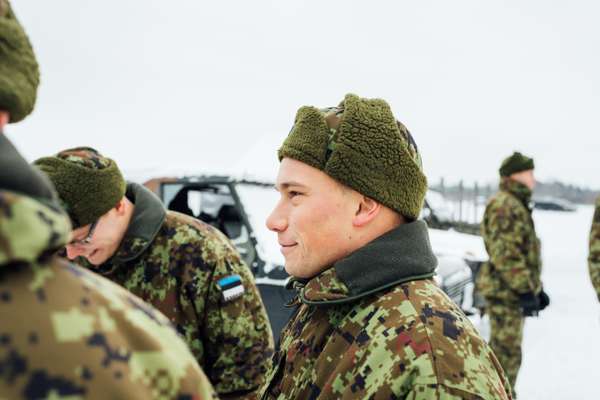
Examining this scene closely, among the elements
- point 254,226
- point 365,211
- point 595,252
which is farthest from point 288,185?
point 254,226

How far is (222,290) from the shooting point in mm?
2197

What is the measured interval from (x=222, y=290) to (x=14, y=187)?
170 cm

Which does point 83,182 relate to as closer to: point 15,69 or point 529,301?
point 15,69

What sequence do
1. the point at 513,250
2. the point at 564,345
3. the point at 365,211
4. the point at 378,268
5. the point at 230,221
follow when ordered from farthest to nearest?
1. the point at 564,345
2. the point at 230,221
3. the point at 513,250
4. the point at 365,211
5. the point at 378,268

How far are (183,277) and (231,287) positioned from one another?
0.20m

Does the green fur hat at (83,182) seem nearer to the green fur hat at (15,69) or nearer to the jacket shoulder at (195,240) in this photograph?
the jacket shoulder at (195,240)

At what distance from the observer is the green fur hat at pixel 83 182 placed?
2.01 m

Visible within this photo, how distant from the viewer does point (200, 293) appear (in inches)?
86.0

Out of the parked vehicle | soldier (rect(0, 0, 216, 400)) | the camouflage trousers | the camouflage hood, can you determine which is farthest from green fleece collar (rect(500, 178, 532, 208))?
the camouflage hood

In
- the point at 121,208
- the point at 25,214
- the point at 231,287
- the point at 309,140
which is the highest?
the point at 25,214

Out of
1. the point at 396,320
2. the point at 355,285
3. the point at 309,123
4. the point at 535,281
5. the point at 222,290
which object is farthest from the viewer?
the point at 535,281

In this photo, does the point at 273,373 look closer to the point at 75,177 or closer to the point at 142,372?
the point at 142,372

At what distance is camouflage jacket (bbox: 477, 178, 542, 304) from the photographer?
4320 mm

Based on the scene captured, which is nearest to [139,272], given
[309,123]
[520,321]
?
[309,123]
